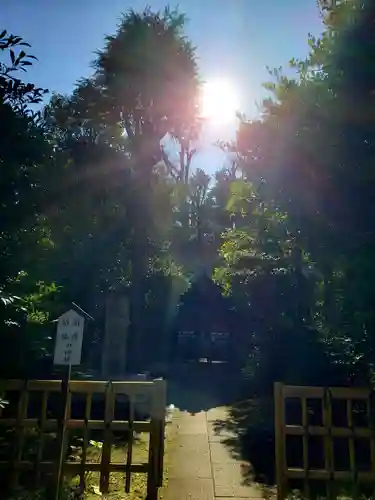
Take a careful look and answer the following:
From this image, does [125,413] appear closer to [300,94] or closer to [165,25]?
[300,94]

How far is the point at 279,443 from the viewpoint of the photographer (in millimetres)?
4430

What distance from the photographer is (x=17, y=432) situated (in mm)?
4629

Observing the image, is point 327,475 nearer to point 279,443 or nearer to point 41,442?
point 279,443

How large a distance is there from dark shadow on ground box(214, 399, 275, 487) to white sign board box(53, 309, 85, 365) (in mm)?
2936

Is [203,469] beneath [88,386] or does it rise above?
beneath

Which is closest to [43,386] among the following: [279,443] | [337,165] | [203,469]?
[279,443]

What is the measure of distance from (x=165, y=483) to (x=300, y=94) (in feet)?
16.5

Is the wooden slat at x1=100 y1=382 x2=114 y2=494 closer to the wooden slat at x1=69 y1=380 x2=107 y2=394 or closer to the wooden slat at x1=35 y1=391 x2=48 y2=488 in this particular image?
the wooden slat at x1=69 y1=380 x2=107 y2=394

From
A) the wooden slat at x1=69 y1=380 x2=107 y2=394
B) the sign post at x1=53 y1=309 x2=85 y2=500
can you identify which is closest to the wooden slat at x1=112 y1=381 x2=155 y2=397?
the wooden slat at x1=69 y1=380 x2=107 y2=394

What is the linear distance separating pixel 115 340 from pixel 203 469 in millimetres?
7227

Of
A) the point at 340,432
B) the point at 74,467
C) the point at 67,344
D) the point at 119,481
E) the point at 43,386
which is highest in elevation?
the point at 67,344

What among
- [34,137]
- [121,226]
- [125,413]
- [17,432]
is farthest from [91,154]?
[17,432]

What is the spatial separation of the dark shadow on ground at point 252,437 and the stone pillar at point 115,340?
3.38 meters

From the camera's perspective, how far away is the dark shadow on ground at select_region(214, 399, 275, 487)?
6.02m
